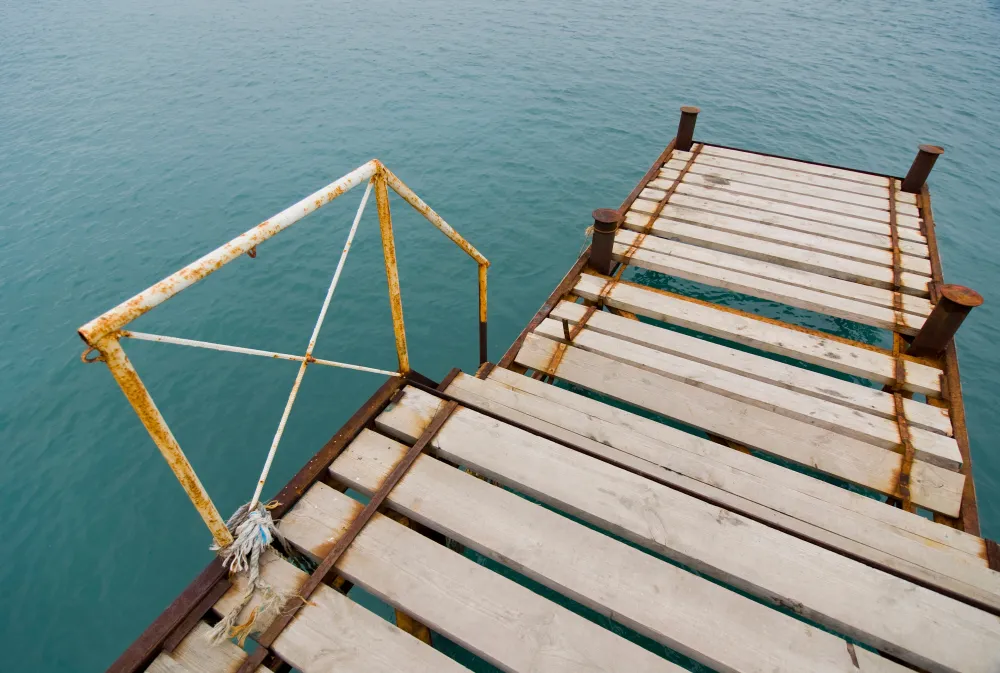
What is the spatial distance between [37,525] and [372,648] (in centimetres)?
680

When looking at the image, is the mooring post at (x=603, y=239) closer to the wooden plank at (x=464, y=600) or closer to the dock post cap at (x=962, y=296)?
the dock post cap at (x=962, y=296)

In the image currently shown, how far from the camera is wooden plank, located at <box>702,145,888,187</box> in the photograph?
9836mm

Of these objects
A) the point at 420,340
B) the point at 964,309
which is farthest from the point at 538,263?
the point at 964,309

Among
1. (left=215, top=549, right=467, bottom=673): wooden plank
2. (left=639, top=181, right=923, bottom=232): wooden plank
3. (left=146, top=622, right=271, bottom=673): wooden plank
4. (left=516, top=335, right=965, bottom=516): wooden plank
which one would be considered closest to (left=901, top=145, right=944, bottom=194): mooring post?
(left=639, top=181, right=923, bottom=232): wooden plank

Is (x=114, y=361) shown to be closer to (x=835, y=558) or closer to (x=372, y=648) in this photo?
(x=372, y=648)

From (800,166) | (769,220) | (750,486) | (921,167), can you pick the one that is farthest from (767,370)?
(800,166)

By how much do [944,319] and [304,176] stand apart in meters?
14.6

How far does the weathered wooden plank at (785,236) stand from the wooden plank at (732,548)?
551 centimetres

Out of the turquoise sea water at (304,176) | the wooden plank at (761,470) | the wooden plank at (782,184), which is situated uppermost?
the wooden plank at (761,470)

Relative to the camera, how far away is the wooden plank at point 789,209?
834 cm

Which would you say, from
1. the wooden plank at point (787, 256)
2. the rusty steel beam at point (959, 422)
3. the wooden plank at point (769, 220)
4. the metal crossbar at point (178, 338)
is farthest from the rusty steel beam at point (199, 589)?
the wooden plank at point (769, 220)

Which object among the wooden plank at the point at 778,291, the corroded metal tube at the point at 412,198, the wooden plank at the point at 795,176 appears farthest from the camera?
the wooden plank at the point at 795,176

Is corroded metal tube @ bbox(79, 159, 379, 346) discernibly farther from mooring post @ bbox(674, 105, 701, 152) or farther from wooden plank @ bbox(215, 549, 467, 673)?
mooring post @ bbox(674, 105, 701, 152)

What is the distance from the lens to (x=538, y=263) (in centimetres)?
1152
